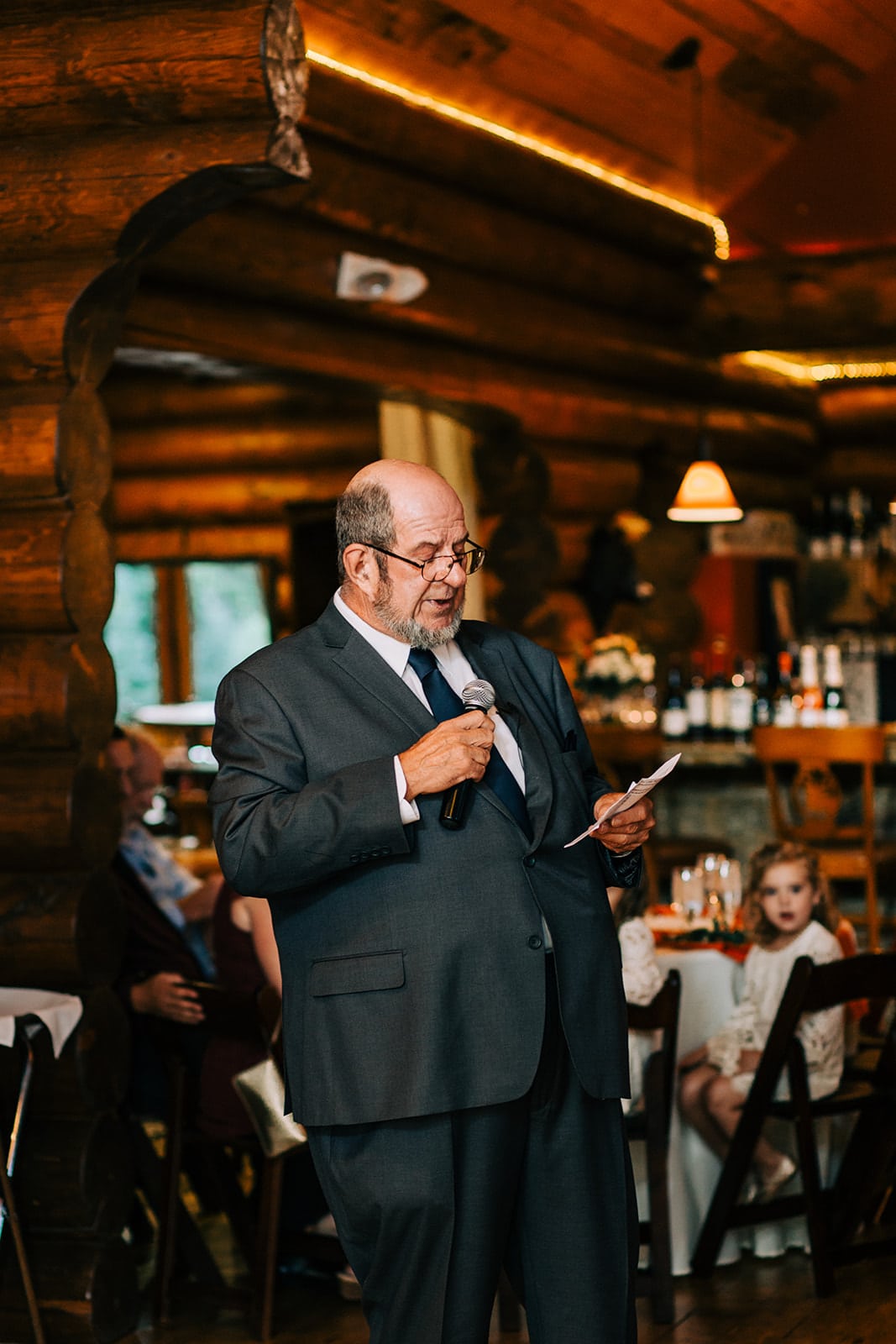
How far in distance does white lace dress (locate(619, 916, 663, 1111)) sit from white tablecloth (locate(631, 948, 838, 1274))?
0.20 meters

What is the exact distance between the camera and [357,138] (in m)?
6.65

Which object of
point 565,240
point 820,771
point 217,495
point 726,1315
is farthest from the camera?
point 217,495

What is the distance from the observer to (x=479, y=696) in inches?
108

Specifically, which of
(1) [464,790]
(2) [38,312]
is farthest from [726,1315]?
(2) [38,312]

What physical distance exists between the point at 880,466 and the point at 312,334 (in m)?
6.96

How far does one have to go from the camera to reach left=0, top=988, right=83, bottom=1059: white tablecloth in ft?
12.5

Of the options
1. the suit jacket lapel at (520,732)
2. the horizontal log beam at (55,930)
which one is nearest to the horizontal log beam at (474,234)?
the horizontal log beam at (55,930)

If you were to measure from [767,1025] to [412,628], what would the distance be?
2.24 m

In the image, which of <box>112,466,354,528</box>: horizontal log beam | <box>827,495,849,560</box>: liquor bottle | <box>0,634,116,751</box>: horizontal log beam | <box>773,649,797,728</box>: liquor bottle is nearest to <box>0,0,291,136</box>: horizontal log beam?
<box>0,634,116,751</box>: horizontal log beam

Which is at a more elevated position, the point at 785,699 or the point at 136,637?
the point at 136,637

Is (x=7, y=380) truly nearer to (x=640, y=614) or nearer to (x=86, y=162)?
(x=86, y=162)

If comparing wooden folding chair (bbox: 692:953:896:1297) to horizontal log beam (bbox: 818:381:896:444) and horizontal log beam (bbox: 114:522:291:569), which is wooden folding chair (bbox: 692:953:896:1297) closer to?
horizontal log beam (bbox: 114:522:291:569)

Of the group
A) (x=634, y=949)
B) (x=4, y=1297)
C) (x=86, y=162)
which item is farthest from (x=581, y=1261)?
(x=86, y=162)

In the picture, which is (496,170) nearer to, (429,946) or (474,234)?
(474,234)
